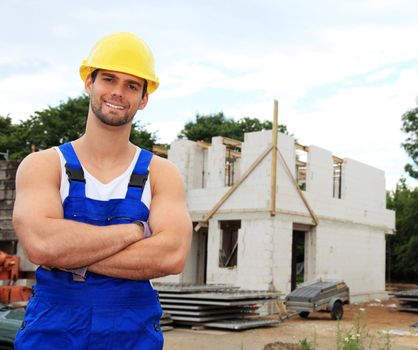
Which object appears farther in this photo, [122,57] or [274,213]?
[274,213]

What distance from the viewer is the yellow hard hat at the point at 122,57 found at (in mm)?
2229

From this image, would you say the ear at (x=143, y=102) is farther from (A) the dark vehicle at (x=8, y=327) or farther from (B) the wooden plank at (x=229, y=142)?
(B) the wooden plank at (x=229, y=142)

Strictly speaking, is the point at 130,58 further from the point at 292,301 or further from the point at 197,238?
the point at 197,238

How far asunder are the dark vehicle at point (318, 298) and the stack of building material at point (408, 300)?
133 inches

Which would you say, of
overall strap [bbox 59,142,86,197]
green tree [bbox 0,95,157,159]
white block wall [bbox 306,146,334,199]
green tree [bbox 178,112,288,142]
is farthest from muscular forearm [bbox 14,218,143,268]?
green tree [bbox 178,112,288,142]

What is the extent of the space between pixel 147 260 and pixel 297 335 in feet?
39.7

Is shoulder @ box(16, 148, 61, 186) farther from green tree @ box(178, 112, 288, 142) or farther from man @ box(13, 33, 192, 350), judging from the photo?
green tree @ box(178, 112, 288, 142)

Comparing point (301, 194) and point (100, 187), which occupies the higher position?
point (301, 194)

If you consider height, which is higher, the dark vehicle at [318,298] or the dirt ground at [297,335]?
the dark vehicle at [318,298]

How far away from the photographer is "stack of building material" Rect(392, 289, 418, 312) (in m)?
19.7

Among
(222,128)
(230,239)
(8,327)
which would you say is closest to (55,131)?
(222,128)

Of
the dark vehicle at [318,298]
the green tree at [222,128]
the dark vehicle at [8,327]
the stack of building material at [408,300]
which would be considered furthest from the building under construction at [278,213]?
the green tree at [222,128]

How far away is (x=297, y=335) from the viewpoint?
44.2ft

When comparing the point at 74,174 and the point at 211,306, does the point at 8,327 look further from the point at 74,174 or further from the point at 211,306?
the point at 211,306
